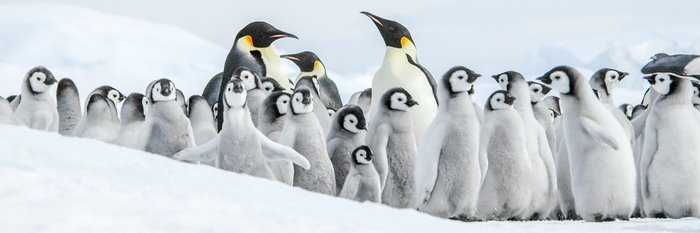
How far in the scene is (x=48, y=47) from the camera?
2792 centimetres

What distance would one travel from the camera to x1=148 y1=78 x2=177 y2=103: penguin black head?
5922 mm

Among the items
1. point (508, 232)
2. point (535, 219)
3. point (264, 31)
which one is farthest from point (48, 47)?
point (508, 232)

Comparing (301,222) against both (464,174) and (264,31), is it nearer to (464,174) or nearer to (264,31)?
(464,174)

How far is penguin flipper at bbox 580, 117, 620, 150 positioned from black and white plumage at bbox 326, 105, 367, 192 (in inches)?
51.3

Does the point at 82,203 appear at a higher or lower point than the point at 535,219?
higher

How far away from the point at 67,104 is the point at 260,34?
1.92 meters

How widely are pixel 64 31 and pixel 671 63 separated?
78.7 ft

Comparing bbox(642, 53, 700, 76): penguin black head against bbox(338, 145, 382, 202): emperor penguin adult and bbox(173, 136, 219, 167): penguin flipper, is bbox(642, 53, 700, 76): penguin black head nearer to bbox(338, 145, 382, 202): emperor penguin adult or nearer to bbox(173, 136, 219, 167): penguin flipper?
bbox(338, 145, 382, 202): emperor penguin adult

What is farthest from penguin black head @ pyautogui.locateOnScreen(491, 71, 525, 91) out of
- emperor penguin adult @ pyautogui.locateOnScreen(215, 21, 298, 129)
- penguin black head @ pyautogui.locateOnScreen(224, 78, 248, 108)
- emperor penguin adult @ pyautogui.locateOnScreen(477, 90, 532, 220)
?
emperor penguin adult @ pyautogui.locateOnScreen(215, 21, 298, 129)

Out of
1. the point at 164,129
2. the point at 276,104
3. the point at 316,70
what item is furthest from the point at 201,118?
the point at 316,70

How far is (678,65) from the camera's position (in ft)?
27.3

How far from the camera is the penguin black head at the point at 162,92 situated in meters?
5.92

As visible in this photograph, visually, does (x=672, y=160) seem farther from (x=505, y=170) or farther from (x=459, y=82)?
(x=459, y=82)

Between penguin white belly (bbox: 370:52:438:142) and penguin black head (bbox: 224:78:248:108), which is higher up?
penguin black head (bbox: 224:78:248:108)
